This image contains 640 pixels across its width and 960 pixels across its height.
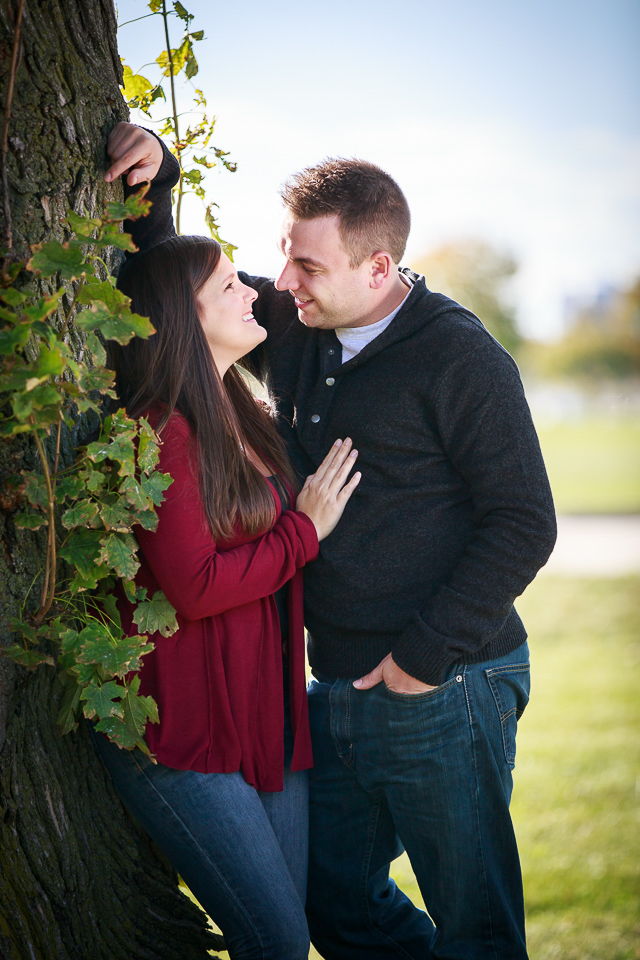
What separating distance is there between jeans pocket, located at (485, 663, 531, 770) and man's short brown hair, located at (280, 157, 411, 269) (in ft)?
4.00

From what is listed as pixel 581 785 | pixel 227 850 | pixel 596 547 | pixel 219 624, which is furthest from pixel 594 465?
pixel 227 850

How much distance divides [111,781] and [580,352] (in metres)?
63.9

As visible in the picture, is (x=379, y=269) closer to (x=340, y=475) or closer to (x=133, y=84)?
(x=340, y=475)

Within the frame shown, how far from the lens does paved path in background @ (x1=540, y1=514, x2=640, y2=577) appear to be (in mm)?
10992

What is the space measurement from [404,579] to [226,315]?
2.80 feet

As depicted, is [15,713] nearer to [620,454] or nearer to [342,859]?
[342,859]

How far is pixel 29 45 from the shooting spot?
1788mm

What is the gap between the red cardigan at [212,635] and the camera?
184 cm

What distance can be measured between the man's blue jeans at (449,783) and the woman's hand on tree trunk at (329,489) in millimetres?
472

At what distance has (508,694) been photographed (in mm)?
2162

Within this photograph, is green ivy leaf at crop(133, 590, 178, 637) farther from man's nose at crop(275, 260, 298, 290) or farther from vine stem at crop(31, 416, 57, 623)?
man's nose at crop(275, 260, 298, 290)

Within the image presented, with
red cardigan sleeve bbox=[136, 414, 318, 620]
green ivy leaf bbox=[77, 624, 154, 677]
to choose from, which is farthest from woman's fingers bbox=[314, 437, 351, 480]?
green ivy leaf bbox=[77, 624, 154, 677]

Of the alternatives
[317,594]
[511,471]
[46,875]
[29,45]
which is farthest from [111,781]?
[29,45]

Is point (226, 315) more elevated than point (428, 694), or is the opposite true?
point (226, 315)
